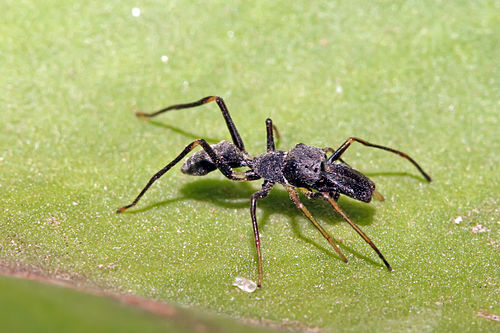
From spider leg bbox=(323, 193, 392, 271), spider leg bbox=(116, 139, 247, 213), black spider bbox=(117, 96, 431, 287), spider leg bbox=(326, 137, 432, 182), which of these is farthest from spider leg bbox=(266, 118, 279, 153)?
spider leg bbox=(323, 193, 392, 271)

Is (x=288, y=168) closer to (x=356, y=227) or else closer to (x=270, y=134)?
(x=270, y=134)

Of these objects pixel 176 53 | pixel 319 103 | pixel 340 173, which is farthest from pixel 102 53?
pixel 340 173

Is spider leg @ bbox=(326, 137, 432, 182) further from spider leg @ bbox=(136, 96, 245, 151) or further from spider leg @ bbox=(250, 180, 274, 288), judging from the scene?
spider leg @ bbox=(136, 96, 245, 151)

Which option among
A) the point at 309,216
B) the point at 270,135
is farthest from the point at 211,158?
the point at 309,216

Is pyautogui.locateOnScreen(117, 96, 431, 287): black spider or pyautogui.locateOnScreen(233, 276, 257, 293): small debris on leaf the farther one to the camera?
pyautogui.locateOnScreen(117, 96, 431, 287): black spider

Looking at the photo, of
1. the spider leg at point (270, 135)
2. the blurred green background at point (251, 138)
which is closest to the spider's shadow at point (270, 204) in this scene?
the blurred green background at point (251, 138)

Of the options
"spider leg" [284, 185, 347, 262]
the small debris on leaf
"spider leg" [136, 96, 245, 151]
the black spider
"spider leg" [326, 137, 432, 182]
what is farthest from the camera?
"spider leg" [136, 96, 245, 151]
